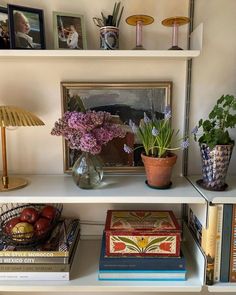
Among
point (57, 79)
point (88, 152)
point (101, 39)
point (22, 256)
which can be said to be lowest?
point (22, 256)

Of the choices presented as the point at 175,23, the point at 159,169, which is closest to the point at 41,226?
the point at 159,169

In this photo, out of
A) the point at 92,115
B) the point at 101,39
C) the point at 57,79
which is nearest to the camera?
the point at 92,115

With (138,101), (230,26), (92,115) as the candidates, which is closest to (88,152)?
(92,115)

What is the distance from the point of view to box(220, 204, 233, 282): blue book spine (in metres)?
0.94

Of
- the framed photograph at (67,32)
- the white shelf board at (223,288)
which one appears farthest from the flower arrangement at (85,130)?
the white shelf board at (223,288)

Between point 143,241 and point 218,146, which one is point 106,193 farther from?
point 218,146

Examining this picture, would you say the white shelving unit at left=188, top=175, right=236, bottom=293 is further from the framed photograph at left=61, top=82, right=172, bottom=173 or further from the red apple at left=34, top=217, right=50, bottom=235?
the red apple at left=34, top=217, right=50, bottom=235

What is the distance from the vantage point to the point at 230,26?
114 cm

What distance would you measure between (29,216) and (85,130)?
429mm

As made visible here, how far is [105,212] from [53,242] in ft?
0.97

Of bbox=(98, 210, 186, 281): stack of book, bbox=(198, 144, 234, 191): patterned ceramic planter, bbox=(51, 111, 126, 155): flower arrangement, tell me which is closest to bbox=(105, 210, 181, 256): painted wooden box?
bbox=(98, 210, 186, 281): stack of book

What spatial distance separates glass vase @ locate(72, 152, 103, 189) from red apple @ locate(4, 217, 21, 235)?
11.1 inches

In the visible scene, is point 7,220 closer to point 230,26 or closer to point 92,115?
point 92,115

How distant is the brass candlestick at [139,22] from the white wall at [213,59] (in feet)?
0.84
